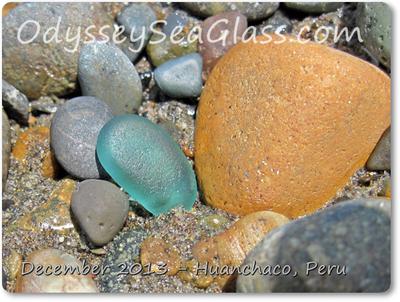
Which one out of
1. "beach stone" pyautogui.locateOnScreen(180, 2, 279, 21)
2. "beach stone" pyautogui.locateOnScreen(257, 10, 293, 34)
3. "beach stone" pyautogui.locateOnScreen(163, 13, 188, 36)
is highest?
"beach stone" pyautogui.locateOnScreen(180, 2, 279, 21)

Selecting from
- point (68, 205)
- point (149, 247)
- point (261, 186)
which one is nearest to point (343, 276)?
point (261, 186)

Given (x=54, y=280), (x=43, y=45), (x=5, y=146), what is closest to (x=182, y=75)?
(x=43, y=45)

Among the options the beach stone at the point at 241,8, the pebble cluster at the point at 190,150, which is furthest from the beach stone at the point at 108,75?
the beach stone at the point at 241,8

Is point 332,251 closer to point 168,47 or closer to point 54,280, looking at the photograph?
point 54,280

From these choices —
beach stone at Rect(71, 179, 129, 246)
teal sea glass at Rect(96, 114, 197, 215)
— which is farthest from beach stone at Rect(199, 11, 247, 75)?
beach stone at Rect(71, 179, 129, 246)

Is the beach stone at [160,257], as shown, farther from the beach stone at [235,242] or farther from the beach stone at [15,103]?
the beach stone at [15,103]

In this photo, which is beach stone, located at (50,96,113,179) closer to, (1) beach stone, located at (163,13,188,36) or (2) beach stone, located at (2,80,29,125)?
(2) beach stone, located at (2,80,29,125)
